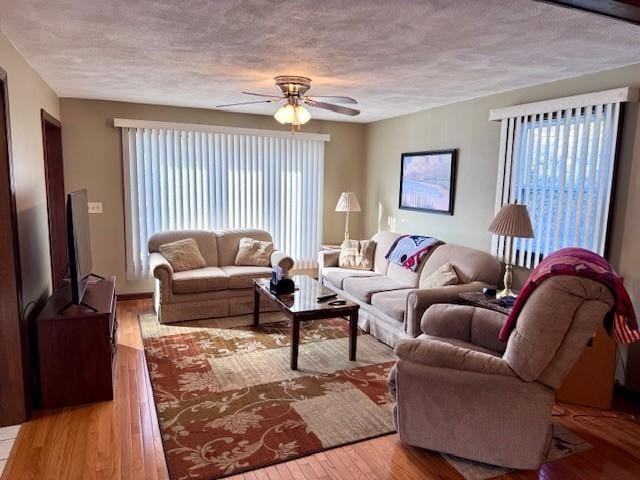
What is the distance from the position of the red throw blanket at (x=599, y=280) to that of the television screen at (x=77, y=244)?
271 cm

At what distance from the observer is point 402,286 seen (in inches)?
174

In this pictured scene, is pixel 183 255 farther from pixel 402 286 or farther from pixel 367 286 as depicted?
pixel 402 286

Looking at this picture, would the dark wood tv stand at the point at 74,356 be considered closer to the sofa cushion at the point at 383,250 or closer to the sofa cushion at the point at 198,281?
the sofa cushion at the point at 198,281

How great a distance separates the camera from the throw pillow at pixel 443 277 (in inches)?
151

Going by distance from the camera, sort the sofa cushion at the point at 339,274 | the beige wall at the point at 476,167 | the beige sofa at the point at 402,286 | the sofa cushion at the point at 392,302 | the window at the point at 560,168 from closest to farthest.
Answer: the beige wall at the point at 476,167
the window at the point at 560,168
the beige sofa at the point at 402,286
the sofa cushion at the point at 392,302
the sofa cushion at the point at 339,274

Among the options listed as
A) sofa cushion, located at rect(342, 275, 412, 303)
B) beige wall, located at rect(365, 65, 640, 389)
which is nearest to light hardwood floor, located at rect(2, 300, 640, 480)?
beige wall, located at rect(365, 65, 640, 389)

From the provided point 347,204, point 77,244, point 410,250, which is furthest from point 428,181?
point 77,244

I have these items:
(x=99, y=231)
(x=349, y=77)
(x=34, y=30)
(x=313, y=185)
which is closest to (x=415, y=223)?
(x=313, y=185)

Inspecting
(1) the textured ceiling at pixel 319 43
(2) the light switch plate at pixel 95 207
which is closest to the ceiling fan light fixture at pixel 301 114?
(1) the textured ceiling at pixel 319 43

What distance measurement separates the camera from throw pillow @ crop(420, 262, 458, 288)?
3846 mm

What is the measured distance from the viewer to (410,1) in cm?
200

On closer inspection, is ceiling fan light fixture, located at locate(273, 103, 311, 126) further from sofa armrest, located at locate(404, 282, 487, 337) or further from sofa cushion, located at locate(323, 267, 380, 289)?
sofa cushion, located at locate(323, 267, 380, 289)

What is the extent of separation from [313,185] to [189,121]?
185cm

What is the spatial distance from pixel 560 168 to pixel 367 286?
6.59 ft
